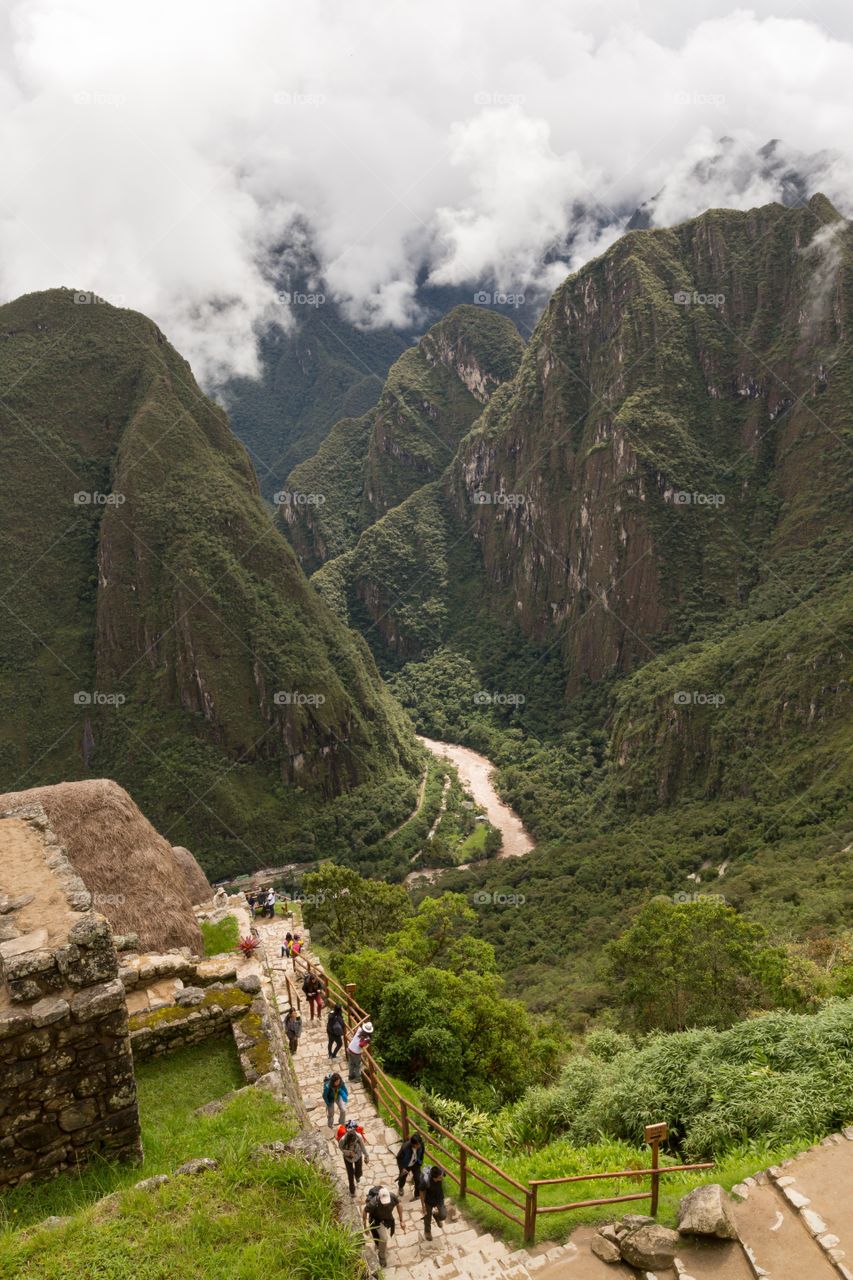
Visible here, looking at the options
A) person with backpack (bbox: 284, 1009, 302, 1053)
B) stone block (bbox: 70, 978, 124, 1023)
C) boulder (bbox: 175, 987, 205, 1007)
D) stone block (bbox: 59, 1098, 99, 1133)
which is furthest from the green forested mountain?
stone block (bbox: 70, 978, 124, 1023)

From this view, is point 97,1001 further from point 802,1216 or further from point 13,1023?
point 802,1216

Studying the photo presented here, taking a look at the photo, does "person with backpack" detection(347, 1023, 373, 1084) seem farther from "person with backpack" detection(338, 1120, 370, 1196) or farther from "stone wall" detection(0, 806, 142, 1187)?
"stone wall" detection(0, 806, 142, 1187)

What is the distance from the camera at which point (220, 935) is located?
82.7 feet

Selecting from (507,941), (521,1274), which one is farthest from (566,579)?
(521,1274)

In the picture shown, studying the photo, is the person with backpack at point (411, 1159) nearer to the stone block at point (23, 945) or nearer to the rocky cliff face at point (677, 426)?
the stone block at point (23, 945)

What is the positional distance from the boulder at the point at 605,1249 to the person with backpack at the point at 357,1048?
541 cm

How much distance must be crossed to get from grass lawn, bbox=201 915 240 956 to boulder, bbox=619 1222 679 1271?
1840cm

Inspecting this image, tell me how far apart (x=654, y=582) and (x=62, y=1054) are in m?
117

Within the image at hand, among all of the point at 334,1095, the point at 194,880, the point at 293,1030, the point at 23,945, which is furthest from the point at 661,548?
the point at 23,945

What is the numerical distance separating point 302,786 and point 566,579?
71928 millimetres

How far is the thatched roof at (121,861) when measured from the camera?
22812mm

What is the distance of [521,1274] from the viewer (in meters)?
8.55

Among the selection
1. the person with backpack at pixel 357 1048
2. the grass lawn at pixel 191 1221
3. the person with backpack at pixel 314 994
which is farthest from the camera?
the person with backpack at pixel 314 994

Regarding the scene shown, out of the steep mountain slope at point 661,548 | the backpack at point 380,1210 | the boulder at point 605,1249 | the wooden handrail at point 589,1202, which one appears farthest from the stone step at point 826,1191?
the steep mountain slope at point 661,548
